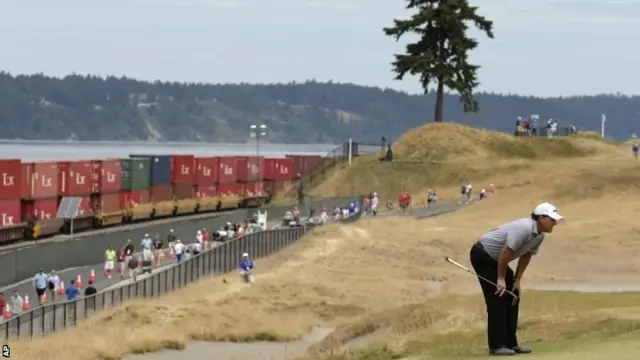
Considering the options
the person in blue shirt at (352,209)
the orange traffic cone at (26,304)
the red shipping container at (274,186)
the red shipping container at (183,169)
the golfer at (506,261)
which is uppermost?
the golfer at (506,261)

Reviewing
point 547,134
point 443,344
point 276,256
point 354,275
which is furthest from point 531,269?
point 547,134

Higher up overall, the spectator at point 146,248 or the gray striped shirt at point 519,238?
the gray striped shirt at point 519,238

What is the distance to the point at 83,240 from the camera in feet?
156

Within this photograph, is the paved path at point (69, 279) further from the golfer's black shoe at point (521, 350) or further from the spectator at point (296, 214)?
the golfer's black shoe at point (521, 350)

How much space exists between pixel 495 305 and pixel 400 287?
28.3 metres

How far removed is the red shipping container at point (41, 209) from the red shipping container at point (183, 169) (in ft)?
65.7

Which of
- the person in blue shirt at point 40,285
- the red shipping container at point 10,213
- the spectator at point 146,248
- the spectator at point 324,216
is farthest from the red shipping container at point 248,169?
the person in blue shirt at point 40,285

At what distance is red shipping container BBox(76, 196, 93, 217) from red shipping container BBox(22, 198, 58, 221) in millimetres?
1558

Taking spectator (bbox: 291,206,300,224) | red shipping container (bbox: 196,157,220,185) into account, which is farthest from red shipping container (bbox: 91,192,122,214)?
red shipping container (bbox: 196,157,220,185)

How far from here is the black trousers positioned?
13.5 metres

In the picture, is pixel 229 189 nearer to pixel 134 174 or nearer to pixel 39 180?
pixel 134 174

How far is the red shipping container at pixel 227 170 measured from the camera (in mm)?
90375

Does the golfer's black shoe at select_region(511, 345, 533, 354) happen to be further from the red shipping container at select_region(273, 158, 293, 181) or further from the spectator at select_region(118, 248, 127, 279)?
the red shipping container at select_region(273, 158, 293, 181)

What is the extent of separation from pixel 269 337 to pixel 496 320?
62.8 feet
